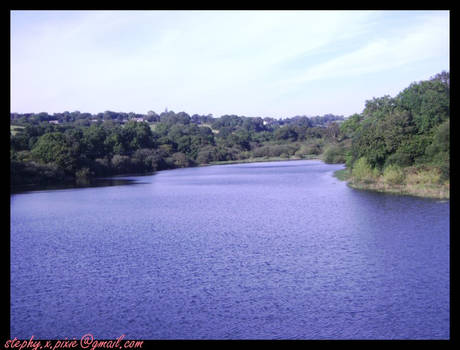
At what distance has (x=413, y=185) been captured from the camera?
112ft

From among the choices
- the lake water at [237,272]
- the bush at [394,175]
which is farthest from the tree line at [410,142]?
the lake water at [237,272]

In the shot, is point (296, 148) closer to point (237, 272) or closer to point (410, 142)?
point (410, 142)

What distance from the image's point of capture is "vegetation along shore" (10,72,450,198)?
3597cm

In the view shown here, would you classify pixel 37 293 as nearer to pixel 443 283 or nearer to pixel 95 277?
pixel 95 277

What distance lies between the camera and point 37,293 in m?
14.9

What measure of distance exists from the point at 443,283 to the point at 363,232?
767 centimetres

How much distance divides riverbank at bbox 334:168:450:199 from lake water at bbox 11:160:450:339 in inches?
84.8

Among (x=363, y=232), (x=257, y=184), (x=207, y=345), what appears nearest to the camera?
(x=207, y=345)

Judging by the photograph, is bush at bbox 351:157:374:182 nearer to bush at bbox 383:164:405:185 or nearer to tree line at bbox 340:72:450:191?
tree line at bbox 340:72:450:191

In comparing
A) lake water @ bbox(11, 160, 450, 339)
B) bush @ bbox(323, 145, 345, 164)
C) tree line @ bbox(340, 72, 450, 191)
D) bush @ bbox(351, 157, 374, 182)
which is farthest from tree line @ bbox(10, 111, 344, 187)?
tree line @ bbox(340, 72, 450, 191)

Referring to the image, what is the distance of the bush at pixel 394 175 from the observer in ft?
118

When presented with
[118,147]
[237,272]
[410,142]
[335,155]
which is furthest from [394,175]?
[118,147]

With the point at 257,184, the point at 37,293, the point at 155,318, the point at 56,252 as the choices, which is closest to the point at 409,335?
the point at 155,318
